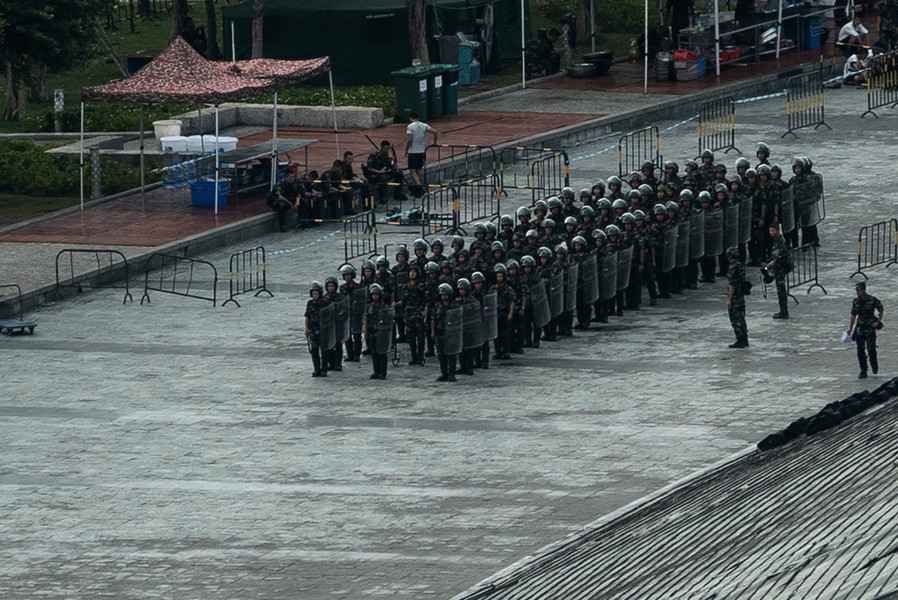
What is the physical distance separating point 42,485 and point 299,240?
13669mm

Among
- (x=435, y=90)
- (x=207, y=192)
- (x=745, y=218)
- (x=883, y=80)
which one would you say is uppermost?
(x=435, y=90)

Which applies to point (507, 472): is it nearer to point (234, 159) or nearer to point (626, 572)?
point (626, 572)

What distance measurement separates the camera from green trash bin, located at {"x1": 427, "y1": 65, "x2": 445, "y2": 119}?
48.3 m

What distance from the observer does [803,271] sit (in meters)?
34.7

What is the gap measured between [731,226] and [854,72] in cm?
1848

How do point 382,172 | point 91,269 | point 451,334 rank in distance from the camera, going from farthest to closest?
1. point 382,172
2. point 91,269
3. point 451,334

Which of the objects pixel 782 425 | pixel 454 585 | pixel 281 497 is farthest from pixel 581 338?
pixel 454 585

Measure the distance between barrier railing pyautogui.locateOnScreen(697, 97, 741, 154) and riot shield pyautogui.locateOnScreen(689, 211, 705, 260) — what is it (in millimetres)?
11132

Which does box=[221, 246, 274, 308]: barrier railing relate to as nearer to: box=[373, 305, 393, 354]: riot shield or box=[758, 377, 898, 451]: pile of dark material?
box=[373, 305, 393, 354]: riot shield

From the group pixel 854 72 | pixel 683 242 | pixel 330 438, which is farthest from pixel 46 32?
pixel 854 72

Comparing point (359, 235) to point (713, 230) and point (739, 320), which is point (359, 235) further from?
point (739, 320)

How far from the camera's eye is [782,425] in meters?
26.3

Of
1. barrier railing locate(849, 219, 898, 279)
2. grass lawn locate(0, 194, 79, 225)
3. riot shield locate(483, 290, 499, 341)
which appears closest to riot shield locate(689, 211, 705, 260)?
barrier railing locate(849, 219, 898, 279)

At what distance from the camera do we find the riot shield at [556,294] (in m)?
30.9
